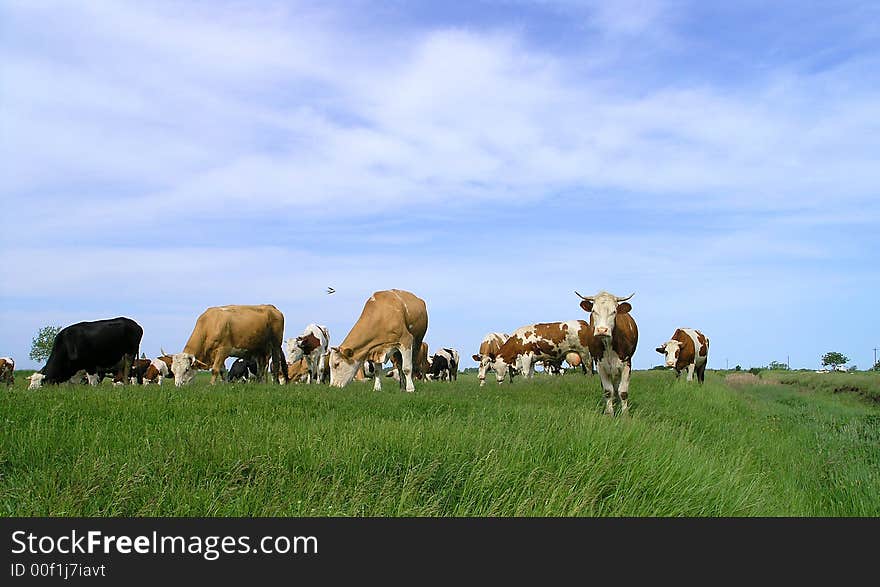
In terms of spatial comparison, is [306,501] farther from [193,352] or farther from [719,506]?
[193,352]

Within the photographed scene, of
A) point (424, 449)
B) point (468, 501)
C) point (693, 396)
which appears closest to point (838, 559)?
point (468, 501)

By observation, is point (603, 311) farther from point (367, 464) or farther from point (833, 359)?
point (833, 359)

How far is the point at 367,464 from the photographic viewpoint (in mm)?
7320

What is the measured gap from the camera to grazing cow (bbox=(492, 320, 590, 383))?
29.4 metres

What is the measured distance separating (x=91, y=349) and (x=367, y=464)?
1467 centimetres

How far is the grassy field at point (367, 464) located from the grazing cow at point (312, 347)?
629 inches

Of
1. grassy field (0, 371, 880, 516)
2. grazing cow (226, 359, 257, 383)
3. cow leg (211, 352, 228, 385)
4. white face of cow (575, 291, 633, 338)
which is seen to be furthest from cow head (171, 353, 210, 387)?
white face of cow (575, 291, 633, 338)

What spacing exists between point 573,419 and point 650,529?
4.55 metres

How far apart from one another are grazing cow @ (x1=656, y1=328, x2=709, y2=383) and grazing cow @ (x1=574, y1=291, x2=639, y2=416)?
14787 millimetres

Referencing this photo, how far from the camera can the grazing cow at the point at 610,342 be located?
14.4 metres

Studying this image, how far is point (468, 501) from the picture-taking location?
6.82 metres

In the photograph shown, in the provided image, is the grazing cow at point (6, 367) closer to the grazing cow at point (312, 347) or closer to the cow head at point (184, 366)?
the grazing cow at point (312, 347)

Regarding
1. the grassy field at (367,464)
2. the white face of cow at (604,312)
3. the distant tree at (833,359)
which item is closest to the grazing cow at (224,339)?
the grassy field at (367,464)

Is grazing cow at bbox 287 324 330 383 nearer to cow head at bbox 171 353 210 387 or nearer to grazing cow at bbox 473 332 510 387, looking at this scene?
cow head at bbox 171 353 210 387
